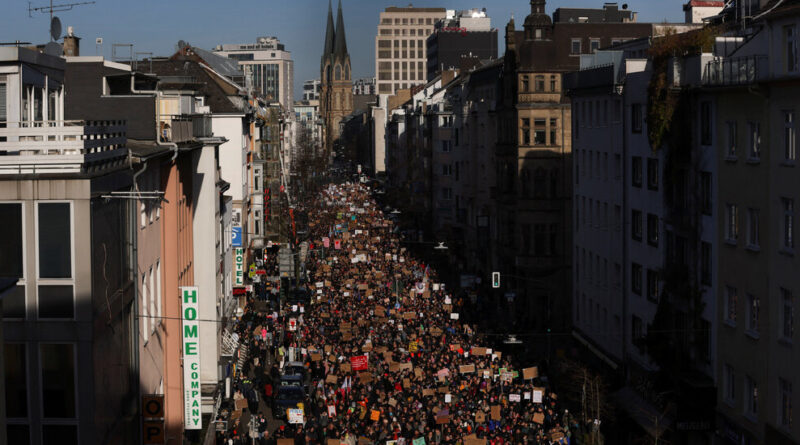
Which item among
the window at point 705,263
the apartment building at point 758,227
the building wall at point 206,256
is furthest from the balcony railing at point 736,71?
the building wall at point 206,256

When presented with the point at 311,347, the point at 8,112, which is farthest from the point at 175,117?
the point at 311,347

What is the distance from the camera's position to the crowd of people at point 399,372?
38000 mm

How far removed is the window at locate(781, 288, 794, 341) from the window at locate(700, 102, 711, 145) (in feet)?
23.3

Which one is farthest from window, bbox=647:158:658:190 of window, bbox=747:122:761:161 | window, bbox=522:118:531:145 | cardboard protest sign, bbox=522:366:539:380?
window, bbox=522:118:531:145

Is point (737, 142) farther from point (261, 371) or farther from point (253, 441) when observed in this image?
point (261, 371)

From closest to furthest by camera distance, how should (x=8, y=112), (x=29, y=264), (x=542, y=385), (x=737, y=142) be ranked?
1. (x=29, y=264)
2. (x=8, y=112)
3. (x=737, y=142)
4. (x=542, y=385)

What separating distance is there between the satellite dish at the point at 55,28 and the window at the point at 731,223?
18.0 meters

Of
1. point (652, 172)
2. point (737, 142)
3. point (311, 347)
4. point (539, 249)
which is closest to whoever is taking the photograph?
point (737, 142)

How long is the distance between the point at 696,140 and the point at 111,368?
21.3 meters

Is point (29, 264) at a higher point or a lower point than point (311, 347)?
higher

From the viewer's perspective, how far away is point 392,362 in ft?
150

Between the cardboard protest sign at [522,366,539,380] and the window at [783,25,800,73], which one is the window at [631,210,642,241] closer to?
the cardboard protest sign at [522,366,539,380]

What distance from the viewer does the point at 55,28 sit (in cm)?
2739

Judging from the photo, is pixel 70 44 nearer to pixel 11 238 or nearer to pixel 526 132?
pixel 11 238
